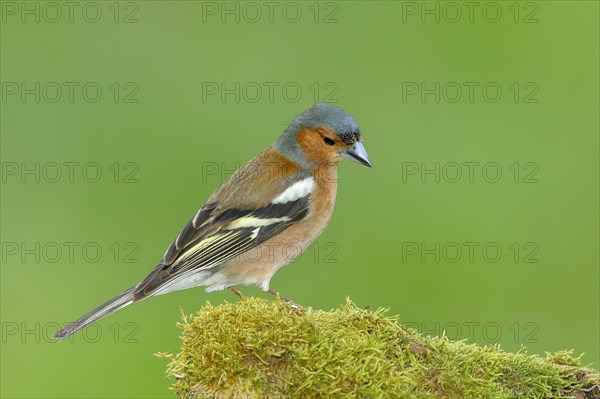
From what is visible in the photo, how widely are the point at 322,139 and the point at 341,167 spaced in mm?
4356

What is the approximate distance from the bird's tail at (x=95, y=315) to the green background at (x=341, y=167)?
2457mm

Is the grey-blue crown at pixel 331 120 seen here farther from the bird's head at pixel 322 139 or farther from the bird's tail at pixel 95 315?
the bird's tail at pixel 95 315

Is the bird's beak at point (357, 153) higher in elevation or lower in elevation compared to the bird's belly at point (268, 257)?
higher

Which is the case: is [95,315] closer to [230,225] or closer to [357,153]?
[230,225]

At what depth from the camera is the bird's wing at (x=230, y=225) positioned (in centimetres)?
673

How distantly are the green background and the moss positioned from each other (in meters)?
4.01

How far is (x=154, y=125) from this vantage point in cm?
1239

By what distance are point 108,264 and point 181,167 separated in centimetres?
195

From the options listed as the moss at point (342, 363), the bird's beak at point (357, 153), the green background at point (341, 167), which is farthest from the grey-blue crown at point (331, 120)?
the moss at point (342, 363)

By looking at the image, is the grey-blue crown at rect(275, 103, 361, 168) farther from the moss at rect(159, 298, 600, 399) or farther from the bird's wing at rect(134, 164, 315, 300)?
the moss at rect(159, 298, 600, 399)

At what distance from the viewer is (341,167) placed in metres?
11.8

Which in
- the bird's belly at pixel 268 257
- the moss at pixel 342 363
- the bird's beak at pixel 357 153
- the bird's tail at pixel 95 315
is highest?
the bird's beak at pixel 357 153

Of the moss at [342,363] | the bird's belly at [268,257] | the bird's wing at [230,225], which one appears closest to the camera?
the moss at [342,363]

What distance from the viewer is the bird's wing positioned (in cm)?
673
